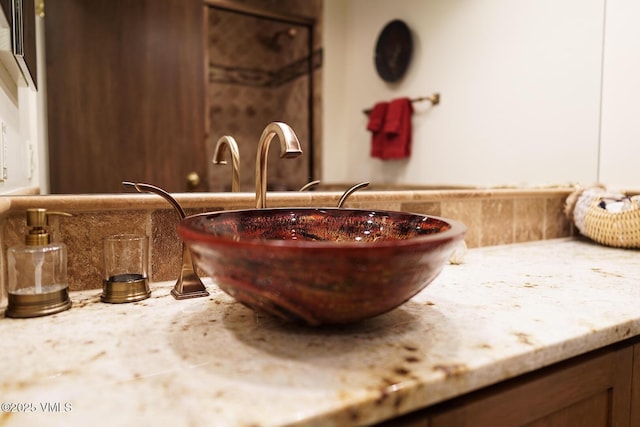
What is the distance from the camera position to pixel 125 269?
68cm

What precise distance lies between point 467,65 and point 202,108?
1.17m

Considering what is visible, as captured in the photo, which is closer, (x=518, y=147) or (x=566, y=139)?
(x=566, y=139)

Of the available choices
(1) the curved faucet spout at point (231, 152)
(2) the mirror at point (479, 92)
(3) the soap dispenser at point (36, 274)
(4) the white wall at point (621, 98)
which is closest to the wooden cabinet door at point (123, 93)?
(2) the mirror at point (479, 92)

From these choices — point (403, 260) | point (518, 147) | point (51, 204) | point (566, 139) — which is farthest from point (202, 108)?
point (403, 260)

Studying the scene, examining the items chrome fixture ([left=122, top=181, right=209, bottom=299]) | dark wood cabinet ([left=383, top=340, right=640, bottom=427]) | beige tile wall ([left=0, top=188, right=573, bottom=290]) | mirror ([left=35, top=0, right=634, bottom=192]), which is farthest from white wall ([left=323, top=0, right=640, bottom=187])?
chrome fixture ([left=122, top=181, right=209, bottom=299])

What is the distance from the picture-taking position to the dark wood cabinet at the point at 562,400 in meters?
0.42

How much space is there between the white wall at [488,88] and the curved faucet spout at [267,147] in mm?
1213

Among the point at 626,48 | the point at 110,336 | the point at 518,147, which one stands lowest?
the point at 110,336

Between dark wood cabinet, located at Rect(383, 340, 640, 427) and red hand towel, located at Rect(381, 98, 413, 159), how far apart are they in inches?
62.7

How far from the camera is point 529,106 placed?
161 centimetres

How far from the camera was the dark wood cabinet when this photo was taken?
419mm

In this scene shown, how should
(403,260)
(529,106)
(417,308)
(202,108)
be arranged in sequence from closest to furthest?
(403,260)
(417,308)
(529,106)
(202,108)

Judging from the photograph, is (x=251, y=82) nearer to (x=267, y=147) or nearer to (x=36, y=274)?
(x=267, y=147)

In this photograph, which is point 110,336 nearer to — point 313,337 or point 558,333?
point 313,337
